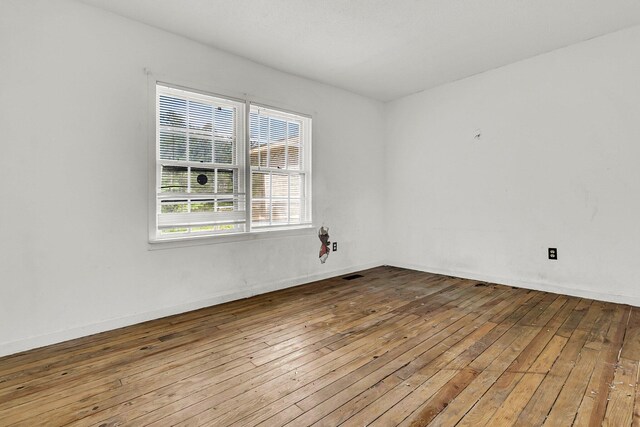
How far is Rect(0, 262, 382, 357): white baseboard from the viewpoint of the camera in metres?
2.37

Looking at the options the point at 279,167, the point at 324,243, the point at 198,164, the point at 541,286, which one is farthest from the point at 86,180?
the point at 541,286

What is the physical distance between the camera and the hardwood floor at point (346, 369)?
1.63 m

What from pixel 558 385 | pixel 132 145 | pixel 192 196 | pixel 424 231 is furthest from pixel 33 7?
pixel 424 231

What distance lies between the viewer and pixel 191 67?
3207 millimetres

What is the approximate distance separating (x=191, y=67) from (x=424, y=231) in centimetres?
373

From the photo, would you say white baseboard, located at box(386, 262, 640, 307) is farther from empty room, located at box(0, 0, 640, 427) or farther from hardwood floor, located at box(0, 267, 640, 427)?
hardwood floor, located at box(0, 267, 640, 427)

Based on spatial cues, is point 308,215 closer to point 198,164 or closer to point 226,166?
point 226,166

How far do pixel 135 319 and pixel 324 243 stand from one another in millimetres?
2394

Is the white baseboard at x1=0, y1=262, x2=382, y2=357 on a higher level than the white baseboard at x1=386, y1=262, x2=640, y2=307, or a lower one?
lower

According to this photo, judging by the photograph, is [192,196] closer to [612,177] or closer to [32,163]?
[32,163]

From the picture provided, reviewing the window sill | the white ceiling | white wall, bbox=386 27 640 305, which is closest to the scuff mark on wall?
the window sill

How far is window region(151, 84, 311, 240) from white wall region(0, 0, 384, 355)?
0.61 feet

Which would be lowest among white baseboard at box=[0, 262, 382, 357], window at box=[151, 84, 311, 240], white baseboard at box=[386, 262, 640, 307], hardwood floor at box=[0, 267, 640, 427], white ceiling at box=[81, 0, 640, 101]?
hardwood floor at box=[0, 267, 640, 427]

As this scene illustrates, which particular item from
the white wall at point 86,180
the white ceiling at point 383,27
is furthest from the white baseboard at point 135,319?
the white ceiling at point 383,27
